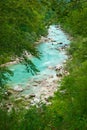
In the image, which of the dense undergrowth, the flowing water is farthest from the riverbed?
the dense undergrowth

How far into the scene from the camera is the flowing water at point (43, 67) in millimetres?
23833

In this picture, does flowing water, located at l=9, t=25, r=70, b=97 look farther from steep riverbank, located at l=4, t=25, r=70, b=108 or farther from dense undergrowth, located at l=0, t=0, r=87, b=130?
dense undergrowth, located at l=0, t=0, r=87, b=130

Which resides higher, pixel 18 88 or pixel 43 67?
pixel 43 67

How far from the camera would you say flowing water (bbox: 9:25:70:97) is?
2383 centimetres

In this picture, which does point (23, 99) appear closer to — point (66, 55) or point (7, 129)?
point (7, 129)

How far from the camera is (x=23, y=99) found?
1959 centimetres

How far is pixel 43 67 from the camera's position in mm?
29328

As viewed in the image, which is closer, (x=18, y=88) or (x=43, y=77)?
(x=18, y=88)

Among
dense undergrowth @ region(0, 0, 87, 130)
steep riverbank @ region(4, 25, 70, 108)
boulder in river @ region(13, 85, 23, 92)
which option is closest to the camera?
dense undergrowth @ region(0, 0, 87, 130)

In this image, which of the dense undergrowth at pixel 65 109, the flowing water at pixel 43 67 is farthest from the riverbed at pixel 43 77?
the dense undergrowth at pixel 65 109

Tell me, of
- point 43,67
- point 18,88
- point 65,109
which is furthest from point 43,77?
point 65,109

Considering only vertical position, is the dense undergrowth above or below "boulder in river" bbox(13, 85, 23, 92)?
below

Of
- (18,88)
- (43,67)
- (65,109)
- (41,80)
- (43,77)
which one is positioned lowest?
(65,109)

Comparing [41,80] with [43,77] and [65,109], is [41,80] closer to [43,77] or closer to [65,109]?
[43,77]
